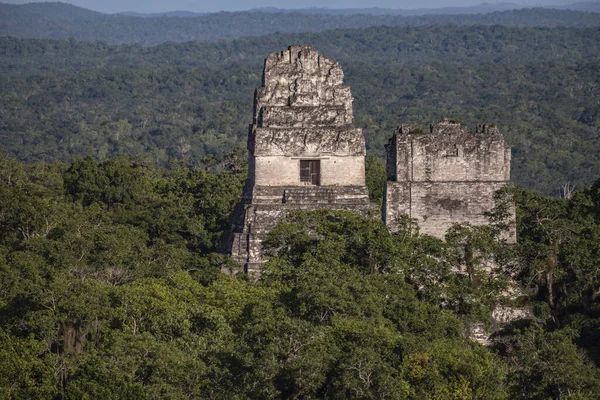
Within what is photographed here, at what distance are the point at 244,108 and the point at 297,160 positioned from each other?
100 m

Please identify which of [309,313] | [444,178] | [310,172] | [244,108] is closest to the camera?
[309,313]

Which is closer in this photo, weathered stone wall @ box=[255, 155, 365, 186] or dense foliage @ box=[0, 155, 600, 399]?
dense foliage @ box=[0, 155, 600, 399]

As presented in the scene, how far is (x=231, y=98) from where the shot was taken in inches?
5846

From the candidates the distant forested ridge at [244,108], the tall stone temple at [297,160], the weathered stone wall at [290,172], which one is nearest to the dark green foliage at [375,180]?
the tall stone temple at [297,160]

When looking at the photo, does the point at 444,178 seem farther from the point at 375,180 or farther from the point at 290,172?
the point at 375,180

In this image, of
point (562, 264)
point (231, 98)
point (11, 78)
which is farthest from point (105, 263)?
point (11, 78)

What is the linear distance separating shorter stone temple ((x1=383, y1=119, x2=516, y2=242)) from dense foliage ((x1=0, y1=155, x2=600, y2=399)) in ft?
1.87

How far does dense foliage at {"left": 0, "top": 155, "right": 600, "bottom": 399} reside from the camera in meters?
17.6

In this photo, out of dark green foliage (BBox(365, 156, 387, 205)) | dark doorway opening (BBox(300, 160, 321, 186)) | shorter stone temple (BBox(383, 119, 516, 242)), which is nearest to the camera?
shorter stone temple (BBox(383, 119, 516, 242))

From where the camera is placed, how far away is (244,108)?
126 meters

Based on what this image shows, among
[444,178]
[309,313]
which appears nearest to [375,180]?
[444,178]

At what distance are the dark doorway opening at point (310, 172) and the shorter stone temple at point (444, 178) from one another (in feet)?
7.44

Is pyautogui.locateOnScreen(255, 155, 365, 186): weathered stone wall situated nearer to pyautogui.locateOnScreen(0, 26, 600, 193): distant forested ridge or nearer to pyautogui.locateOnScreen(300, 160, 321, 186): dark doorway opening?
pyautogui.locateOnScreen(300, 160, 321, 186): dark doorway opening

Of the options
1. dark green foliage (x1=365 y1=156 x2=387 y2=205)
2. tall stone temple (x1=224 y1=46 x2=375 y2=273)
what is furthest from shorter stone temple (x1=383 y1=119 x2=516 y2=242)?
dark green foliage (x1=365 y1=156 x2=387 y2=205)
